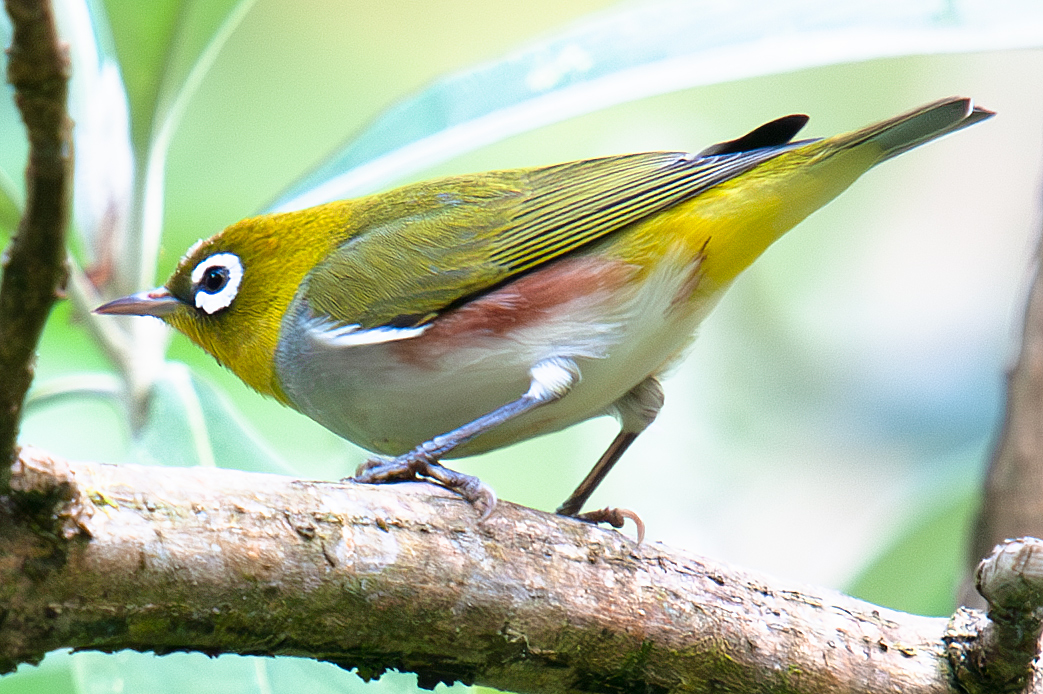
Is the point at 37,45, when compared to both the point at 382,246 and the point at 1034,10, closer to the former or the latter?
the point at 382,246

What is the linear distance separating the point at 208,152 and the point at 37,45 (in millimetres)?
2947

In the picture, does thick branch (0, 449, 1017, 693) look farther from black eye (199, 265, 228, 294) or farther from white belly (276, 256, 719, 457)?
black eye (199, 265, 228, 294)

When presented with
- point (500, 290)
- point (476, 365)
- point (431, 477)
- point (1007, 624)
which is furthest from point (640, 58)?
point (1007, 624)

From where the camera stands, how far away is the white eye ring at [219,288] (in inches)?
82.7

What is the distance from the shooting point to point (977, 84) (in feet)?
14.9

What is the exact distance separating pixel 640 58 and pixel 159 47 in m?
1.33

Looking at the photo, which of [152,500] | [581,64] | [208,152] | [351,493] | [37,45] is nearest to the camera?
[37,45]

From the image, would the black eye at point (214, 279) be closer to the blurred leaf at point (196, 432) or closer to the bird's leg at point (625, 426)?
the blurred leaf at point (196, 432)

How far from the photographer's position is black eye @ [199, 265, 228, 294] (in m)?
2.11

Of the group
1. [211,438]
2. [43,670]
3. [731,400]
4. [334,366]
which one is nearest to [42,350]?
[211,438]

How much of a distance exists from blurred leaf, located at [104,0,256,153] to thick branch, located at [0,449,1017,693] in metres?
1.49

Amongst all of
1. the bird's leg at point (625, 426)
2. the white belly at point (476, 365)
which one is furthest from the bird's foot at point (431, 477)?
the bird's leg at point (625, 426)

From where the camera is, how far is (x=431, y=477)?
178 cm

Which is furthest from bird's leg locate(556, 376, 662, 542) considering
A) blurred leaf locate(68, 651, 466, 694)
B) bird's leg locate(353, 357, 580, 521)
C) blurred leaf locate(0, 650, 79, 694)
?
blurred leaf locate(0, 650, 79, 694)
